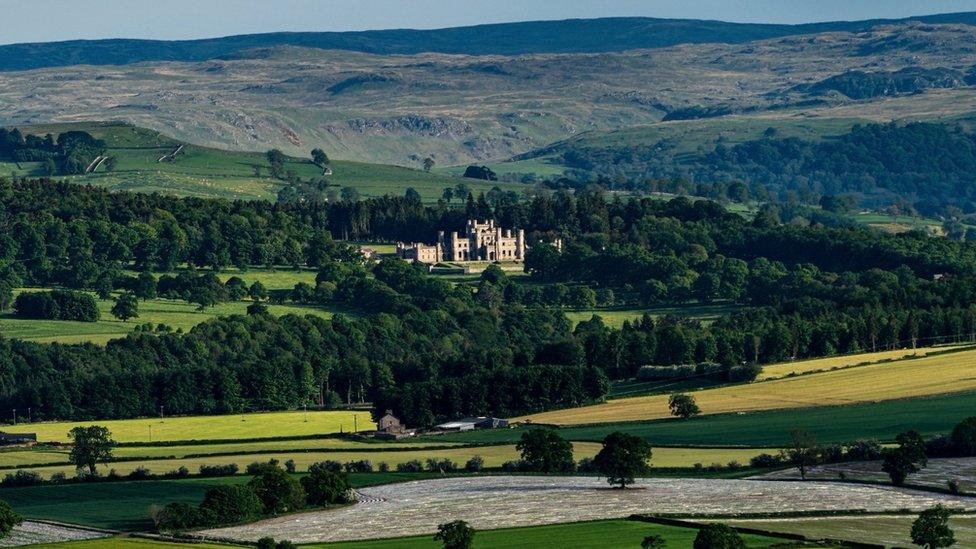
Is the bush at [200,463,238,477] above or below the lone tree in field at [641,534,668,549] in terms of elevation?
above

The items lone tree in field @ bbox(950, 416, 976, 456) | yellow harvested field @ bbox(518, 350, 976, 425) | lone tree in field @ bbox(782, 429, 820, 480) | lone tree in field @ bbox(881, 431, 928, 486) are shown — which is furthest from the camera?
yellow harvested field @ bbox(518, 350, 976, 425)

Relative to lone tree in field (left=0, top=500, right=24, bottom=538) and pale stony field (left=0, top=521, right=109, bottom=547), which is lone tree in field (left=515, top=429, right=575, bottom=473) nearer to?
pale stony field (left=0, top=521, right=109, bottom=547)

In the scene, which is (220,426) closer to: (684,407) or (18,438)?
(18,438)

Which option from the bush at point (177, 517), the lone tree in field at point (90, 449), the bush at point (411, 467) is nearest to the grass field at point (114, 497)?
the bush at point (177, 517)

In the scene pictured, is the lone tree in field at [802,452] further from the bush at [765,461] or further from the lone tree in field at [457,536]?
the lone tree in field at [457,536]

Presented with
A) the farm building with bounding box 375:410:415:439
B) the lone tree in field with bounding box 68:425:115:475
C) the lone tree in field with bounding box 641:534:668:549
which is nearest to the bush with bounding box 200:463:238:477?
the lone tree in field with bounding box 68:425:115:475

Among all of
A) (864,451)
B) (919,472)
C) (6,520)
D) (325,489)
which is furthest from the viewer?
(864,451)

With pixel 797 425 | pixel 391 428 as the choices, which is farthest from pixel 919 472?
pixel 391 428
